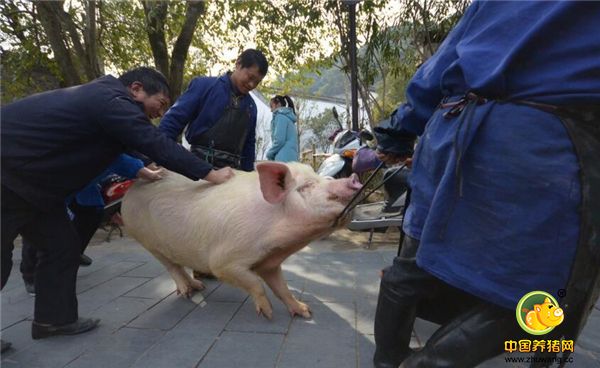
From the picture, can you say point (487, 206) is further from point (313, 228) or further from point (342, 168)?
point (342, 168)

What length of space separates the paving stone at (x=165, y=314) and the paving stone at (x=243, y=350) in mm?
438

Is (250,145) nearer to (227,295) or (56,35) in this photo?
(227,295)

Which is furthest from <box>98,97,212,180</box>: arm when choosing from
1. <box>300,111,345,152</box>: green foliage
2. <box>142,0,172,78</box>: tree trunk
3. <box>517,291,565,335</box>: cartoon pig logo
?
<box>300,111,345,152</box>: green foliage

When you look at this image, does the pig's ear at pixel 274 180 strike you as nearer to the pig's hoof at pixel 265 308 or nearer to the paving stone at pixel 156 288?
the pig's hoof at pixel 265 308

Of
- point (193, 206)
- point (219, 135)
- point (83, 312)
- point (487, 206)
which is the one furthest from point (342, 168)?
point (487, 206)

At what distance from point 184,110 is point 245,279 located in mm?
1433

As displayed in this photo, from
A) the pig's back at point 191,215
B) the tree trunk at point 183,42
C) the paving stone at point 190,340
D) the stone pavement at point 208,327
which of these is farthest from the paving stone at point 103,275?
the tree trunk at point 183,42

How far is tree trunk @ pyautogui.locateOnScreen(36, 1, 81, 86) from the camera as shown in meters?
6.98

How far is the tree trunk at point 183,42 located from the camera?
8.03 metres

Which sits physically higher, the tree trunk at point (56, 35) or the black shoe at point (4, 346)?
the tree trunk at point (56, 35)

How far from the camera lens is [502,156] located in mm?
1487

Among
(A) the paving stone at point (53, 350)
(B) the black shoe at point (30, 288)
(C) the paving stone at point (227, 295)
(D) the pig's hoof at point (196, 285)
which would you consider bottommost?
(C) the paving stone at point (227, 295)

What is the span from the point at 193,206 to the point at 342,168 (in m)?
3.36

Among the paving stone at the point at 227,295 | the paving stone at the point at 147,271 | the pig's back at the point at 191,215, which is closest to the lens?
the pig's back at the point at 191,215
